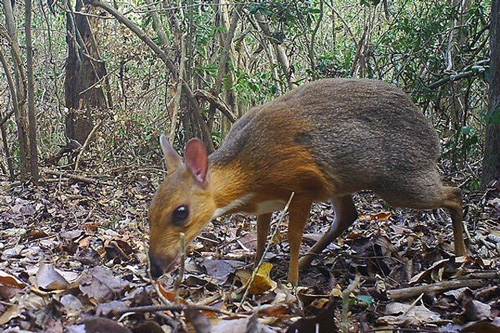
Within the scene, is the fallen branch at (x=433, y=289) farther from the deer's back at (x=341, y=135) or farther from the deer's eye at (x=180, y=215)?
the deer's eye at (x=180, y=215)

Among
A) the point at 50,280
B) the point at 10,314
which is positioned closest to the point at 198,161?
the point at 50,280

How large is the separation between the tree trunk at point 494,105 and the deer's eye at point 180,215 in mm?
2206

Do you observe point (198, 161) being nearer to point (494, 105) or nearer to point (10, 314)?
point (10, 314)

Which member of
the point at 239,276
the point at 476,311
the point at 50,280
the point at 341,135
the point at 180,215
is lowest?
the point at 239,276

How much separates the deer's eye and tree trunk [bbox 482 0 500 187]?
86.9 inches

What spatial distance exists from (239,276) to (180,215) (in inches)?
18.8

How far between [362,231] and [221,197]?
176 centimetres

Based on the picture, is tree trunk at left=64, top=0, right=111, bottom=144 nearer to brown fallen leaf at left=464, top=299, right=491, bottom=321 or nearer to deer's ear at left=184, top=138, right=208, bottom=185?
deer's ear at left=184, top=138, right=208, bottom=185

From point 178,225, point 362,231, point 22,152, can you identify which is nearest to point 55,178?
point 22,152

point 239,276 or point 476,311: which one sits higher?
point 476,311

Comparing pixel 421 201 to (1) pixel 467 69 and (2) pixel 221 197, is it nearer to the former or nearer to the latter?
(2) pixel 221 197

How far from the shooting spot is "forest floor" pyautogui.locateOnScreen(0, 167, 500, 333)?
8.20ft

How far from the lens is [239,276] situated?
3670 millimetres

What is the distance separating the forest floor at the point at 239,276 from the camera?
8.20 feet
